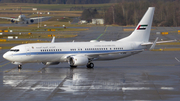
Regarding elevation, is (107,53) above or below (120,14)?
below

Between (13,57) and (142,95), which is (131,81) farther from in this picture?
(13,57)

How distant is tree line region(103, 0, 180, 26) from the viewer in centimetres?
17025

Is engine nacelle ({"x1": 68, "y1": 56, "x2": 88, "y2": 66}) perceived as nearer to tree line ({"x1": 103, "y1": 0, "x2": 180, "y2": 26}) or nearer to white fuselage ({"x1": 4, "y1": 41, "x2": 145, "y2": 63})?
white fuselage ({"x1": 4, "y1": 41, "x2": 145, "y2": 63})

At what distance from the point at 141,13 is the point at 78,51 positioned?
139 m

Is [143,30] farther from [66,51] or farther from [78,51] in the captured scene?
[66,51]

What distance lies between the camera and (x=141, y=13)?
181 m

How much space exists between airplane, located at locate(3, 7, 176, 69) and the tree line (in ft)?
402

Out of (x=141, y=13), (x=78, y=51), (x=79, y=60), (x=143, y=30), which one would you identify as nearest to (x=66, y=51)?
(x=78, y=51)

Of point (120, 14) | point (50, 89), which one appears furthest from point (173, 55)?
point (120, 14)

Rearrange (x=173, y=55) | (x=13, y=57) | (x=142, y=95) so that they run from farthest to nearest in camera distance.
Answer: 1. (x=173, y=55)
2. (x=13, y=57)
3. (x=142, y=95)

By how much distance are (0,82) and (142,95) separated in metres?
16.7

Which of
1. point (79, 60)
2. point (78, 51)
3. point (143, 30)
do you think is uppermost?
point (143, 30)

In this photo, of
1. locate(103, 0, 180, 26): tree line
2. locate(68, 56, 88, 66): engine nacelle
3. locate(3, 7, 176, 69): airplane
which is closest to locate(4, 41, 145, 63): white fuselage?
locate(3, 7, 176, 69): airplane

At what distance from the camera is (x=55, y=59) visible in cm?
4594
